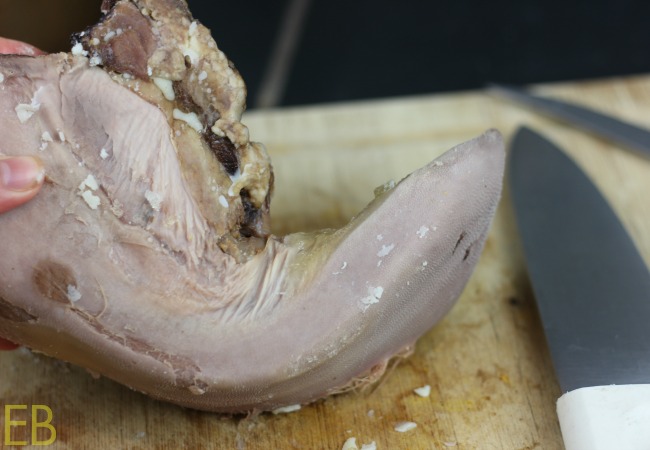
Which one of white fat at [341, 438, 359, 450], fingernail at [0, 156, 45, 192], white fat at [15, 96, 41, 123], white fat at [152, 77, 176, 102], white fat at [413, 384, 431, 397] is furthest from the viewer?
white fat at [413, 384, 431, 397]

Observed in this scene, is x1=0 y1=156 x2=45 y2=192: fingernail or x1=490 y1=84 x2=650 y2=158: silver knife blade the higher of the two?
x1=490 y1=84 x2=650 y2=158: silver knife blade

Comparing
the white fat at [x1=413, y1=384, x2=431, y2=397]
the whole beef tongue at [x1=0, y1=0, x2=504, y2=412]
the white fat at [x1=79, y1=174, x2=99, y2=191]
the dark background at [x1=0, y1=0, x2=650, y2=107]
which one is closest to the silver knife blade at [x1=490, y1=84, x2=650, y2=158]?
the dark background at [x1=0, y1=0, x2=650, y2=107]

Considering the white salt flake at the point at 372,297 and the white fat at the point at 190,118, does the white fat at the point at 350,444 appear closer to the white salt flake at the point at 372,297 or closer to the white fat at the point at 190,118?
the white salt flake at the point at 372,297

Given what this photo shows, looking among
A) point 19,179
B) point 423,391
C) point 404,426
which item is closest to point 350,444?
point 404,426

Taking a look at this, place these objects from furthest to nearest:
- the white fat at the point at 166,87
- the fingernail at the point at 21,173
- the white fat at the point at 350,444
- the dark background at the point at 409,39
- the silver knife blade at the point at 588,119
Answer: the dark background at the point at 409,39 < the silver knife blade at the point at 588,119 < the white fat at the point at 350,444 < the white fat at the point at 166,87 < the fingernail at the point at 21,173

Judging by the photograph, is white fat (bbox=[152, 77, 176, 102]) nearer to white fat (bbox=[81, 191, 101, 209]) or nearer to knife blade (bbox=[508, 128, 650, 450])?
white fat (bbox=[81, 191, 101, 209])

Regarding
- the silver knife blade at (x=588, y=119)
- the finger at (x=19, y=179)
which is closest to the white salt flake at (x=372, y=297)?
the finger at (x=19, y=179)
